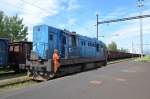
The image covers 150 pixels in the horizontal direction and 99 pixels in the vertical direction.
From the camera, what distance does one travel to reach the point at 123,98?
9.45 metres

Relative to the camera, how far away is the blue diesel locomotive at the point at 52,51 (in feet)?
55.5

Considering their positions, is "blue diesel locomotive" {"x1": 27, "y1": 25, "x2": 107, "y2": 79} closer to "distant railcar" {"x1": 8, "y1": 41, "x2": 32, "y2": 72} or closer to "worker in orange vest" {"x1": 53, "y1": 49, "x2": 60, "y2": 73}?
"worker in orange vest" {"x1": 53, "y1": 49, "x2": 60, "y2": 73}

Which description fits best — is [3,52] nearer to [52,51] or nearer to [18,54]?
[18,54]

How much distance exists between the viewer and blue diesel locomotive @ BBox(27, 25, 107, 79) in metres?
16.9

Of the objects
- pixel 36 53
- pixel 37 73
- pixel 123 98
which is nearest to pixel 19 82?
pixel 37 73

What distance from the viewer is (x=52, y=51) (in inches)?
725

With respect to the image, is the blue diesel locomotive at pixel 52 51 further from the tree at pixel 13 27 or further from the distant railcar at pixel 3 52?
the tree at pixel 13 27

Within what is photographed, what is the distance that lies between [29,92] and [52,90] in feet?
3.56

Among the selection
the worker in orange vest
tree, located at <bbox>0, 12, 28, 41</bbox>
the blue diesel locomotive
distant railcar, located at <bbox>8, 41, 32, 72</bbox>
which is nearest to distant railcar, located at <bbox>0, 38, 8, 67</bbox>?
distant railcar, located at <bbox>8, 41, 32, 72</bbox>

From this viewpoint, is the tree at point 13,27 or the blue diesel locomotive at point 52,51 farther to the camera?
the tree at point 13,27

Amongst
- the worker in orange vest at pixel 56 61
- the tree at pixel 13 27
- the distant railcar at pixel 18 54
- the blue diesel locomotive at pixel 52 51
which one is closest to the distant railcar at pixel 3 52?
the distant railcar at pixel 18 54

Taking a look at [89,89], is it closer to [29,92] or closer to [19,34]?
[29,92]

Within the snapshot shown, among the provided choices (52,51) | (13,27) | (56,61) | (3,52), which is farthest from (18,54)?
(13,27)

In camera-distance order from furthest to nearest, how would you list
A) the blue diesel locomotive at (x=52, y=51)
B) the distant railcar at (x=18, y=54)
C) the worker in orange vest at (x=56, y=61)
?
the distant railcar at (x=18, y=54) → the blue diesel locomotive at (x=52, y=51) → the worker in orange vest at (x=56, y=61)
